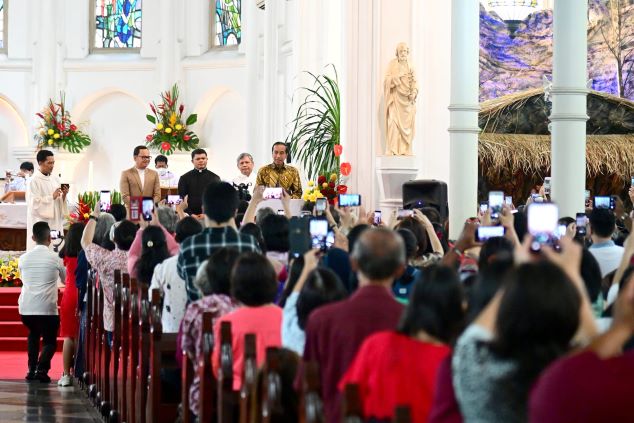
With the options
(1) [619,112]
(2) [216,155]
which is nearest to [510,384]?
(1) [619,112]

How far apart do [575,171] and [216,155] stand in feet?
46.3

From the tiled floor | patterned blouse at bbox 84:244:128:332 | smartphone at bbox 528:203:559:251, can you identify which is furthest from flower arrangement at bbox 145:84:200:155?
smartphone at bbox 528:203:559:251

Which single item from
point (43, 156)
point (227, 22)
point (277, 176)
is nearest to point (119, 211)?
point (277, 176)

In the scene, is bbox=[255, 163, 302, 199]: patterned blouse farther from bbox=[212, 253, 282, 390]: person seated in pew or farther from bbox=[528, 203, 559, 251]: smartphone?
bbox=[212, 253, 282, 390]: person seated in pew

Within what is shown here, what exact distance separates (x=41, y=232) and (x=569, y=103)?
4843mm

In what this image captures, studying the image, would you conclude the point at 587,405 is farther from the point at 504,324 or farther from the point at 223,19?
the point at 223,19

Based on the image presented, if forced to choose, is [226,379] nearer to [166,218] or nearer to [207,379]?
[207,379]

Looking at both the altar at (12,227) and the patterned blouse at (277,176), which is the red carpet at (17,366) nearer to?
the patterned blouse at (277,176)

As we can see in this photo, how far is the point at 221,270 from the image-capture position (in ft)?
19.5

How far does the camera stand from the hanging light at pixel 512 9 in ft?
64.3

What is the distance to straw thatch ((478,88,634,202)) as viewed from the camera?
18.7m

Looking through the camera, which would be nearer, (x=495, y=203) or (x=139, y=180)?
(x=495, y=203)

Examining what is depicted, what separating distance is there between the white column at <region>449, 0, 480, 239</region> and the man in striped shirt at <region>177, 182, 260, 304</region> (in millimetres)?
7036

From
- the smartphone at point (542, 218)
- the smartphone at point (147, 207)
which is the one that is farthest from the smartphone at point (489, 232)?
the smartphone at point (147, 207)
